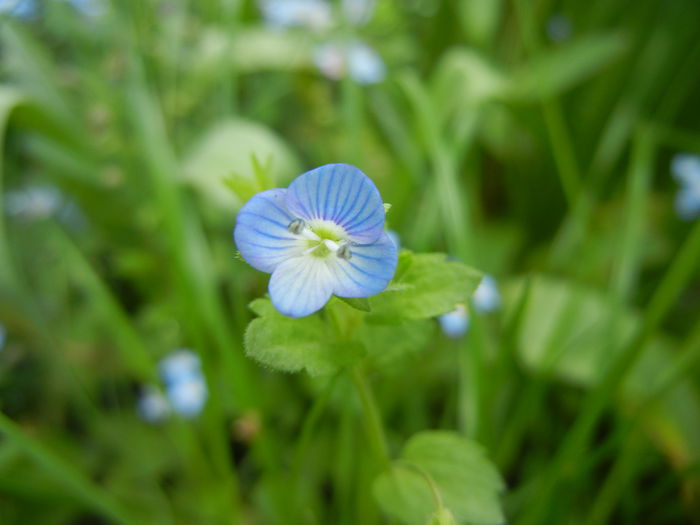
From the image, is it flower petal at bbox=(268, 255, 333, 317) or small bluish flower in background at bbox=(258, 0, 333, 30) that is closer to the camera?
flower petal at bbox=(268, 255, 333, 317)

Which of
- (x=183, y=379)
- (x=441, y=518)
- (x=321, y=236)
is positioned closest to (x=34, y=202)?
(x=183, y=379)

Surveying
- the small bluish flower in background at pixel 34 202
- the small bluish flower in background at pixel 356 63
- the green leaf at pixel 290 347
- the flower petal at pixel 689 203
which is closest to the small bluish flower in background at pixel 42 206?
the small bluish flower in background at pixel 34 202

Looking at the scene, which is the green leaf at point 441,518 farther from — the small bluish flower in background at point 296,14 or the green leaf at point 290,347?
the small bluish flower in background at point 296,14

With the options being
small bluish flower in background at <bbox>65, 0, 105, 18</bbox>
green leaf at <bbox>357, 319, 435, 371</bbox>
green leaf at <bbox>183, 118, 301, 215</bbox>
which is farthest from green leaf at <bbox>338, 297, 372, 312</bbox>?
small bluish flower in background at <bbox>65, 0, 105, 18</bbox>

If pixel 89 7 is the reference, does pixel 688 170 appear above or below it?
below

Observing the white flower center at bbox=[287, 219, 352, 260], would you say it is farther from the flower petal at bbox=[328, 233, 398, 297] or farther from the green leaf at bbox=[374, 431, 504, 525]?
the green leaf at bbox=[374, 431, 504, 525]

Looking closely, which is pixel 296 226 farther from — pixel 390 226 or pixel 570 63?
pixel 570 63

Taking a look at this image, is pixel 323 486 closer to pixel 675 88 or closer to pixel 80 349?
pixel 80 349
